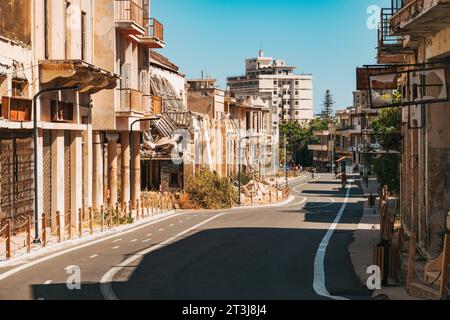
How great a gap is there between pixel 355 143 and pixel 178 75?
69833mm

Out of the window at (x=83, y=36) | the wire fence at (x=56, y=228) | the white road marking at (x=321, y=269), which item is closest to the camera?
the white road marking at (x=321, y=269)

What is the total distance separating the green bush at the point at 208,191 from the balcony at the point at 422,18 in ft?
116

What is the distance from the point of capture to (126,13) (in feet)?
144

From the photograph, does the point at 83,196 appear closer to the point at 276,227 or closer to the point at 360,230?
the point at 276,227

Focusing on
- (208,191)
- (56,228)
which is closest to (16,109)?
(56,228)

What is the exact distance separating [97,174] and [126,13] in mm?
8056

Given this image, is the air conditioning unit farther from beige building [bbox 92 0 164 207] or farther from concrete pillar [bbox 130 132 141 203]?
concrete pillar [bbox 130 132 141 203]

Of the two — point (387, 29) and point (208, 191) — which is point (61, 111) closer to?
point (387, 29)

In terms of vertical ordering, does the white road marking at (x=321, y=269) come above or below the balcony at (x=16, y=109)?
below

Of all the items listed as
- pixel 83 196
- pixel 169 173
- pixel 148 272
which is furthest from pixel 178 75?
pixel 148 272

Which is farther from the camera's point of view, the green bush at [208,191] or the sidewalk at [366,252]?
the green bush at [208,191]

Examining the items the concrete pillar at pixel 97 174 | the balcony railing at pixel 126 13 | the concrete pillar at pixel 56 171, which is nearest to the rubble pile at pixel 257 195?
the concrete pillar at pixel 97 174

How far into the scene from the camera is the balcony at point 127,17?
43.3m

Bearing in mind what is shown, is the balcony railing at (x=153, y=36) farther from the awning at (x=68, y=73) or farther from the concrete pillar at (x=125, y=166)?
the awning at (x=68, y=73)
